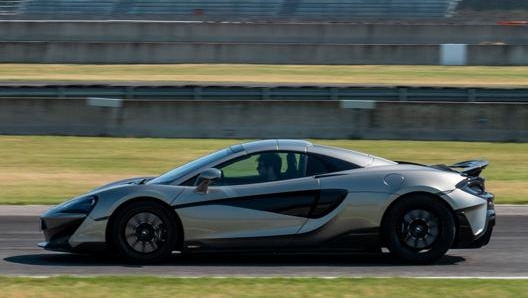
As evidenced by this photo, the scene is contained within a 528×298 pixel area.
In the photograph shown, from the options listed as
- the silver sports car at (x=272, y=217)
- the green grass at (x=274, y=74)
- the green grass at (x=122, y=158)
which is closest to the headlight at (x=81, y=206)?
the silver sports car at (x=272, y=217)

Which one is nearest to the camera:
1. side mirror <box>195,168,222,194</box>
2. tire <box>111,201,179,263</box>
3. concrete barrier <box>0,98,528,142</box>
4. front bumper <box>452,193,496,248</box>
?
side mirror <box>195,168,222,194</box>

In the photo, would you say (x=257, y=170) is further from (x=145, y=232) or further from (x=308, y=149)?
(x=145, y=232)

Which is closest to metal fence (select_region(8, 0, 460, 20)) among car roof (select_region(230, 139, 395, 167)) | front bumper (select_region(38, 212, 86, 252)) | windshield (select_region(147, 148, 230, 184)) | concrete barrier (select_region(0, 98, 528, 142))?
concrete barrier (select_region(0, 98, 528, 142))

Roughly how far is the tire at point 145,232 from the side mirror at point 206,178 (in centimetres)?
37

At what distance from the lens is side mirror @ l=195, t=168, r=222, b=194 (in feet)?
29.3

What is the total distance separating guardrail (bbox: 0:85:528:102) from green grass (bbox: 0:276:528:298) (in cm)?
1829

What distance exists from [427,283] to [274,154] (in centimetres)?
227

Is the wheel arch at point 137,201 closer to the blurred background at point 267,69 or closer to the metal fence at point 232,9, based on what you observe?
the blurred background at point 267,69

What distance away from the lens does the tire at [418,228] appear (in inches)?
359

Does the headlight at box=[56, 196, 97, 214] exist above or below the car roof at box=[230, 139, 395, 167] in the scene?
below

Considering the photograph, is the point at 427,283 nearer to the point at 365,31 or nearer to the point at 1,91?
the point at 1,91

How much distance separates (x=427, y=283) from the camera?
7.71 metres

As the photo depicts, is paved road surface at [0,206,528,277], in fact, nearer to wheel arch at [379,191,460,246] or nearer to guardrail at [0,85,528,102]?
wheel arch at [379,191,460,246]

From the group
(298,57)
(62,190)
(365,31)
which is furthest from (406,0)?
(62,190)
